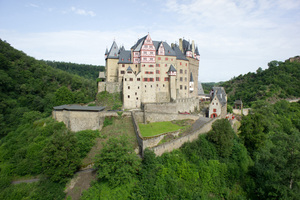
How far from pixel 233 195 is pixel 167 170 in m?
9.31

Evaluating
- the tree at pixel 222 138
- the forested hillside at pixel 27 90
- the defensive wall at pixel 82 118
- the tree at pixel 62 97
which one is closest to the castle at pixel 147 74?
the tree at pixel 62 97

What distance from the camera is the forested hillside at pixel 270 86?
63812mm

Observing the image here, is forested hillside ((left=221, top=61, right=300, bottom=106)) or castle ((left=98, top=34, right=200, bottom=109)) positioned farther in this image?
forested hillside ((left=221, top=61, right=300, bottom=106))

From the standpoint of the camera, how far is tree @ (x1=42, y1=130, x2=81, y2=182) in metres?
18.2

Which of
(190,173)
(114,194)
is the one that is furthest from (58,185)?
(190,173)

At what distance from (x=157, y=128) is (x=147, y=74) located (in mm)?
14808

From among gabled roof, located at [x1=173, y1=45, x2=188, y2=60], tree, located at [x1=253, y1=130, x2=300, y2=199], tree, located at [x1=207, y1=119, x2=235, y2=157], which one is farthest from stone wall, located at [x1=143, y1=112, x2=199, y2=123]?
gabled roof, located at [x1=173, y1=45, x2=188, y2=60]

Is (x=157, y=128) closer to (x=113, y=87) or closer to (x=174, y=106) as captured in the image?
(x=174, y=106)

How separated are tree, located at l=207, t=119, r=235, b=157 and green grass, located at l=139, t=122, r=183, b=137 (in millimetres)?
5251

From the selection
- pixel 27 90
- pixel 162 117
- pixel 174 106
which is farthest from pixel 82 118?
pixel 27 90

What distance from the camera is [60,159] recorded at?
18438 mm

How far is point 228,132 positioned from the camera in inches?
963

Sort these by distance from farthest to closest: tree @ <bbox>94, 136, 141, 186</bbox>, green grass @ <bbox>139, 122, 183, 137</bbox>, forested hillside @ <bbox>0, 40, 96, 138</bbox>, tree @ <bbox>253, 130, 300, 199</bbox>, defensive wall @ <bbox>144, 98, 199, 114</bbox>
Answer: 1. forested hillside @ <bbox>0, 40, 96, 138</bbox>
2. defensive wall @ <bbox>144, 98, 199, 114</bbox>
3. green grass @ <bbox>139, 122, 183, 137</bbox>
4. tree @ <bbox>253, 130, 300, 199</bbox>
5. tree @ <bbox>94, 136, 141, 186</bbox>

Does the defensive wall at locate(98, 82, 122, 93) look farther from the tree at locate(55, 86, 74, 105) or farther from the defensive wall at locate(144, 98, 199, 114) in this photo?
the defensive wall at locate(144, 98, 199, 114)
